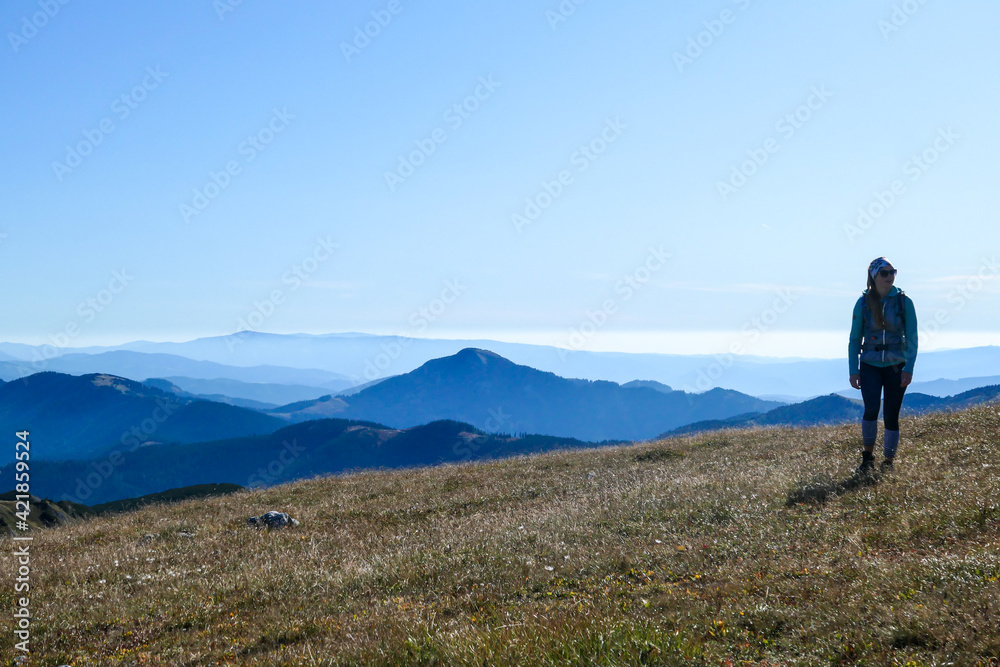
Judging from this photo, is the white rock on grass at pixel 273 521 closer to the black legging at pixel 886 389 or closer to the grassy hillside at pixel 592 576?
the grassy hillside at pixel 592 576

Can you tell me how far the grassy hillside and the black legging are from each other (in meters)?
1.08

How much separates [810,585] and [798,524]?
2.99 m

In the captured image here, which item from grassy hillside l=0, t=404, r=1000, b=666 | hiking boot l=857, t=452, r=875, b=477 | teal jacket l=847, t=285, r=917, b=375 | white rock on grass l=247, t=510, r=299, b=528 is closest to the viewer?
grassy hillside l=0, t=404, r=1000, b=666

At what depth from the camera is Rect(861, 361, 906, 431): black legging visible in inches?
453

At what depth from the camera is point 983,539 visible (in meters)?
7.30

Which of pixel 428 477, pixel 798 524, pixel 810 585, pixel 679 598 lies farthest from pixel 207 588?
pixel 428 477

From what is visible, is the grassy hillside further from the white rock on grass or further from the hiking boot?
the white rock on grass

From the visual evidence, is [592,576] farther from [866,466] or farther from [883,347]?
[883,347]

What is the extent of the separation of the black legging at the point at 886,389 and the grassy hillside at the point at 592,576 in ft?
3.54

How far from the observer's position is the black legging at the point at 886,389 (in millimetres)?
11516

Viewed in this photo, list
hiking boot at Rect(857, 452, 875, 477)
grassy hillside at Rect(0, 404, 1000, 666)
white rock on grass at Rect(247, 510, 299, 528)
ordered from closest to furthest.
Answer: grassy hillside at Rect(0, 404, 1000, 666)
hiking boot at Rect(857, 452, 875, 477)
white rock on grass at Rect(247, 510, 299, 528)

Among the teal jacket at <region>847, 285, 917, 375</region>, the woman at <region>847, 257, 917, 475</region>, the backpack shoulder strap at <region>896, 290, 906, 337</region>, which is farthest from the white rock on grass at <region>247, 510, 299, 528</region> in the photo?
the backpack shoulder strap at <region>896, 290, 906, 337</region>

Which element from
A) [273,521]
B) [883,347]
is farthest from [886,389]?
[273,521]

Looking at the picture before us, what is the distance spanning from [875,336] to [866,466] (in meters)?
2.56
